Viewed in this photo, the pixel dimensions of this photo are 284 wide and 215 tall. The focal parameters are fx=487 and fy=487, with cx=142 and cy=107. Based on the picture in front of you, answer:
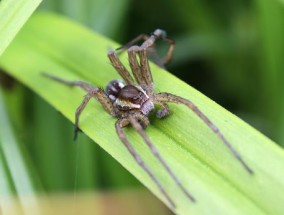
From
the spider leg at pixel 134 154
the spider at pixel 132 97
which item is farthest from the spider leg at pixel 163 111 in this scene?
the spider leg at pixel 134 154

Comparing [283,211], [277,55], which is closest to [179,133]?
[283,211]

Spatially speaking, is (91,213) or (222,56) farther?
(222,56)

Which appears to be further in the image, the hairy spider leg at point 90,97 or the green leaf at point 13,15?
the hairy spider leg at point 90,97

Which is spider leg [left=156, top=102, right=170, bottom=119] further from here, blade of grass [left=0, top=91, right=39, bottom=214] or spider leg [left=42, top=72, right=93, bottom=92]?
blade of grass [left=0, top=91, right=39, bottom=214]

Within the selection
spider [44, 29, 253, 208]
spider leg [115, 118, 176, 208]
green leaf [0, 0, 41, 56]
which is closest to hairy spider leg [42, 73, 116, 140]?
spider [44, 29, 253, 208]

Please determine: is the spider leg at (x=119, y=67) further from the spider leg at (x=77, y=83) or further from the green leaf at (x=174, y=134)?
the spider leg at (x=77, y=83)

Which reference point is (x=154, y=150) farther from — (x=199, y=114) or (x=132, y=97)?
(x=132, y=97)

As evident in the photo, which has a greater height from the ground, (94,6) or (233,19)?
(94,6)

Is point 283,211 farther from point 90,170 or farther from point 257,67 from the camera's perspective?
point 257,67
